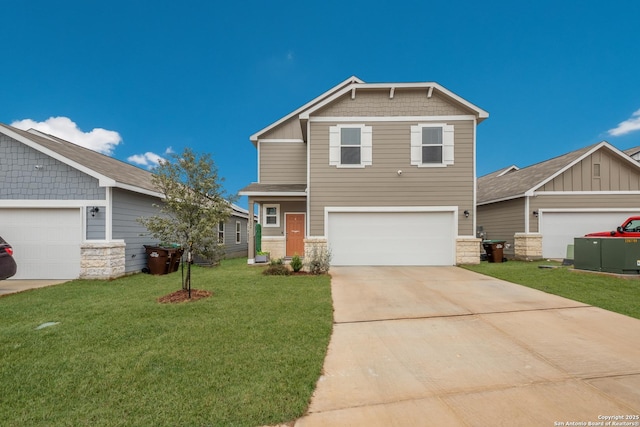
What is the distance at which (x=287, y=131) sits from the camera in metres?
14.2

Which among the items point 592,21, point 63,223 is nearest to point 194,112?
point 63,223

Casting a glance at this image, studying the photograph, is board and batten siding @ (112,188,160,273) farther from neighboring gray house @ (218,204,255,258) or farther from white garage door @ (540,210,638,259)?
white garage door @ (540,210,638,259)

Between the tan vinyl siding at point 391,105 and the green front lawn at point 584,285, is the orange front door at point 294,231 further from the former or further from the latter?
the green front lawn at point 584,285

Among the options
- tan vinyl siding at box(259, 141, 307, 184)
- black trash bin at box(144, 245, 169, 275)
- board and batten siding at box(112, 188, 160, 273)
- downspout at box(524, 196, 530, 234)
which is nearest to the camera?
board and batten siding at box(112, 188, 160, 273)

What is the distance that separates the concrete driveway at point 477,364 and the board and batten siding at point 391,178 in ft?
18.3

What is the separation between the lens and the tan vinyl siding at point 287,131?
1422 cm

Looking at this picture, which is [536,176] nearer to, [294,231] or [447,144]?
[447,144]

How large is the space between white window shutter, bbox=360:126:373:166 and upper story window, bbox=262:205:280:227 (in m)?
4.92

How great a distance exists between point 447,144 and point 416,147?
1188 mm

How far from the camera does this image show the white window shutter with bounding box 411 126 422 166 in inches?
439

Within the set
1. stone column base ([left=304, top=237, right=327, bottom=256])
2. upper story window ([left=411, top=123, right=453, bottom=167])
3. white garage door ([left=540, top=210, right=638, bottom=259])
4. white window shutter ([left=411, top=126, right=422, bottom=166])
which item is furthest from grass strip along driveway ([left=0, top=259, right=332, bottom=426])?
white garage door ([left=540, top=210, right=638, bottom=259])

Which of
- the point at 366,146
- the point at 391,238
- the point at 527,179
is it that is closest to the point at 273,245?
the point at 391,238

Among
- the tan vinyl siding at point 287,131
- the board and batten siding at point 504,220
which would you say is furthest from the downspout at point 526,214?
the tan vinyl siding at point 287,131

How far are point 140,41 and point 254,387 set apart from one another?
62.1ft
